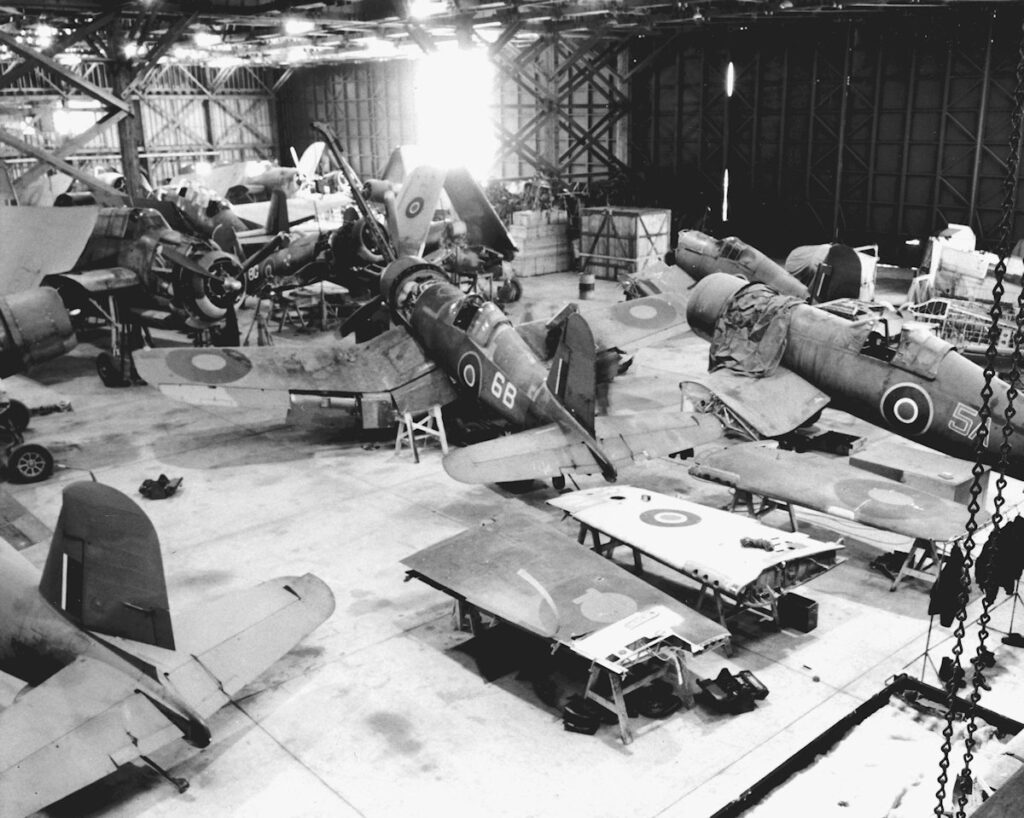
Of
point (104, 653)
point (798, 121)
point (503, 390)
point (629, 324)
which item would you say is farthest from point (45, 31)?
point (104, 653)

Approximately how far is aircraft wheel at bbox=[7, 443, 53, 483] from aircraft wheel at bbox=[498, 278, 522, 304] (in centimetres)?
1276

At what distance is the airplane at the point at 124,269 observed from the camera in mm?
17547

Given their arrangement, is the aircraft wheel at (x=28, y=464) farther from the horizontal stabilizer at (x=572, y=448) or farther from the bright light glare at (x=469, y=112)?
the bright light glare at (x=469, y=112)

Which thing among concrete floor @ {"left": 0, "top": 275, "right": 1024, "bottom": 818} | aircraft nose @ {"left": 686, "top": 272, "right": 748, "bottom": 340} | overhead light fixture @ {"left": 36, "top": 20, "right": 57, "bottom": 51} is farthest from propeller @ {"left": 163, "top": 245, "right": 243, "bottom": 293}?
overhead light fixture @ {"left": 36, "top": 20, "right": 57, "bottom": 51}

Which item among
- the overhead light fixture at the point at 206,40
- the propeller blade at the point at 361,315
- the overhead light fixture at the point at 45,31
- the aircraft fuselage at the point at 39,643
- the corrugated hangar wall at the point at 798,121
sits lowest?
the aircraft fuselage at the point at 39,643

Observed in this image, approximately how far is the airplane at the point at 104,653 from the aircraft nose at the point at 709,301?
9.41 metres

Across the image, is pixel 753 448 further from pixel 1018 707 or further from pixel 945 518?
pixel 1018 707

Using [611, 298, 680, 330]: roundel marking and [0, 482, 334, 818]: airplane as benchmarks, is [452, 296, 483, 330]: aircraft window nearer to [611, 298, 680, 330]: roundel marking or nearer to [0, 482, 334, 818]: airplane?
[611, 298, 680, 330]: roundel marking

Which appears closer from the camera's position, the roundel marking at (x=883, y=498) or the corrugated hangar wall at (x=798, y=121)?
the roundel marking at (x=883, y=498)

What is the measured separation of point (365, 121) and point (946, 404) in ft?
134

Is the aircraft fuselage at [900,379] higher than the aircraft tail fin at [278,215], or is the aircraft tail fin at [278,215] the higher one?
the aircraft tail fin at [278,215]

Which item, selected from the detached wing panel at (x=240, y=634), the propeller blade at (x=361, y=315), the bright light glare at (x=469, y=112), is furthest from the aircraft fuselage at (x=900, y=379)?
the bright light glare at (x=469, y=112)

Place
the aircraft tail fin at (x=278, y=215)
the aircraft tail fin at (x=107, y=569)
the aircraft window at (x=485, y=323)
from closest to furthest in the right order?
the aircraft tail fin at (x=107, y=569), the aircraft window at (x=485, y=323), the aircraft tail fin at (x=278, y=215)

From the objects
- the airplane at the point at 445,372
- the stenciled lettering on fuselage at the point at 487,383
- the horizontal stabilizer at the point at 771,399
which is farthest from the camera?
the stenciled lettering on fuselage at the point at 487,383
